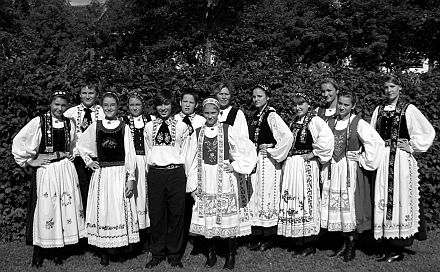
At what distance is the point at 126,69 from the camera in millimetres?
6051

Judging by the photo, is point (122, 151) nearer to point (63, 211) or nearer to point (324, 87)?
point (63, 211)

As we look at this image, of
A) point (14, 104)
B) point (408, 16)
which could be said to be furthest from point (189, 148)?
point (408, 16)

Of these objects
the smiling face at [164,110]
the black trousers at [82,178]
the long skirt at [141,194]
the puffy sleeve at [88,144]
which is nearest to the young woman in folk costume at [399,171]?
the smiling face at [164,110]

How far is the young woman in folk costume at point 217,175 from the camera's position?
4695 millimetres

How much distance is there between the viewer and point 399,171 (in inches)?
190

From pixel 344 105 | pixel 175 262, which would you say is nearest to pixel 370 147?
pixel 344 105

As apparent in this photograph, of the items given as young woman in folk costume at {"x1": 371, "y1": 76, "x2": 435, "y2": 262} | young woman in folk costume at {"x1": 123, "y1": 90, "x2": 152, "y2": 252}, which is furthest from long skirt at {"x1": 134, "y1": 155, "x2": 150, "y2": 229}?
young woman in folk costume at {"x1": 371, "y1": 76, "x2": 435, "y2": 262}

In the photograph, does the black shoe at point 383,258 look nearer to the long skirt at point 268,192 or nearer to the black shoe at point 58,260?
the long skirt at point 268,192

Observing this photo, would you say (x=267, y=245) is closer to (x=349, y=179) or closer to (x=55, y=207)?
(x=349, y=179)

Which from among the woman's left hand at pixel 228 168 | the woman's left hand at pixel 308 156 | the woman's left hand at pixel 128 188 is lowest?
the woman's left hand at pixel 128 188

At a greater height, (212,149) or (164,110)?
(164,110)

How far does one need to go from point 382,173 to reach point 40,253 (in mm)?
3788

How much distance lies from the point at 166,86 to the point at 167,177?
1.78 meters

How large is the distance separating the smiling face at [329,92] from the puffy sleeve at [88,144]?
2.54 meters
